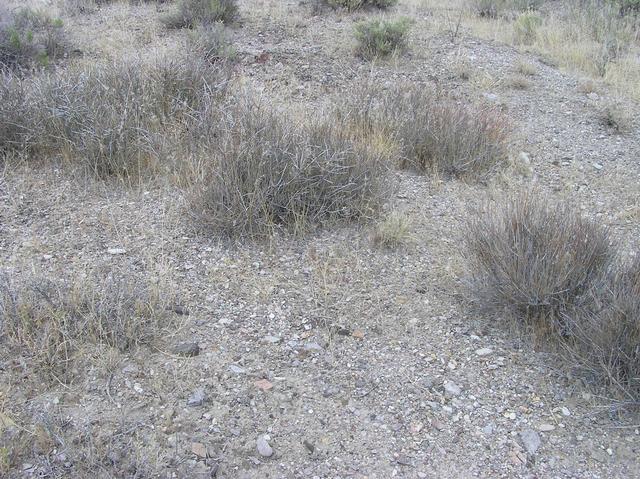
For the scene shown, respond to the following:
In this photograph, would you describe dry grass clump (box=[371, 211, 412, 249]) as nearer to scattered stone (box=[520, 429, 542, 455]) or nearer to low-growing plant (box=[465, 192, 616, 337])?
low-growing plant (box=[465, 192, 616, 337])

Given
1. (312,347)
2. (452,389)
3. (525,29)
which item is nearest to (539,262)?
(452,389)

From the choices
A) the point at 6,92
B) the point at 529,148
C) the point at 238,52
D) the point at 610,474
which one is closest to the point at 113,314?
the point at 610,474

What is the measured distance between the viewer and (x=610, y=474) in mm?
2865

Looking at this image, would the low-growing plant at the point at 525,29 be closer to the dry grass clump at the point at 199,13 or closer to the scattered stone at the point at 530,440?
the dry grass clump at the point at 199,13

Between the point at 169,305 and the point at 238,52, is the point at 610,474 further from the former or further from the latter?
the point at 238,52

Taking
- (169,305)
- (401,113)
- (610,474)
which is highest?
(401,113)

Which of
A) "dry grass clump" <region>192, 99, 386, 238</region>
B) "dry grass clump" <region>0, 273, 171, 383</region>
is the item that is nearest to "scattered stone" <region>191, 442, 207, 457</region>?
"dry grass clump" <region>0, 273, 171, 383</region>

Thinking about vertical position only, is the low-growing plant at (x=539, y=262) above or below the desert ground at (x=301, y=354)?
above

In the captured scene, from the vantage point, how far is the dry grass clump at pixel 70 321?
3.15 meters

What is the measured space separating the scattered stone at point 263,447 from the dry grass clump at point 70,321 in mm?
829

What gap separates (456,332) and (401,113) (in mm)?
2749

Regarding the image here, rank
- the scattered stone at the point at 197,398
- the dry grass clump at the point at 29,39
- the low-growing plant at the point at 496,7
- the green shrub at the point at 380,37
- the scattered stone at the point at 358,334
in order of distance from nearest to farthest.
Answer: the scattered stone at the point at 197,398 → the scattered stone at the point at 358,334 → the dry grass clump at the point at 29,39 → the green shrub at the point at 380,37 → the low-growing plant at the point at 496,7

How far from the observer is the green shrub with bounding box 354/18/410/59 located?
795 centimetres

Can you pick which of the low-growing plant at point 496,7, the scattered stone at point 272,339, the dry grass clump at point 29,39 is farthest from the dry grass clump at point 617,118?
the dry grass clump at point 29,39
